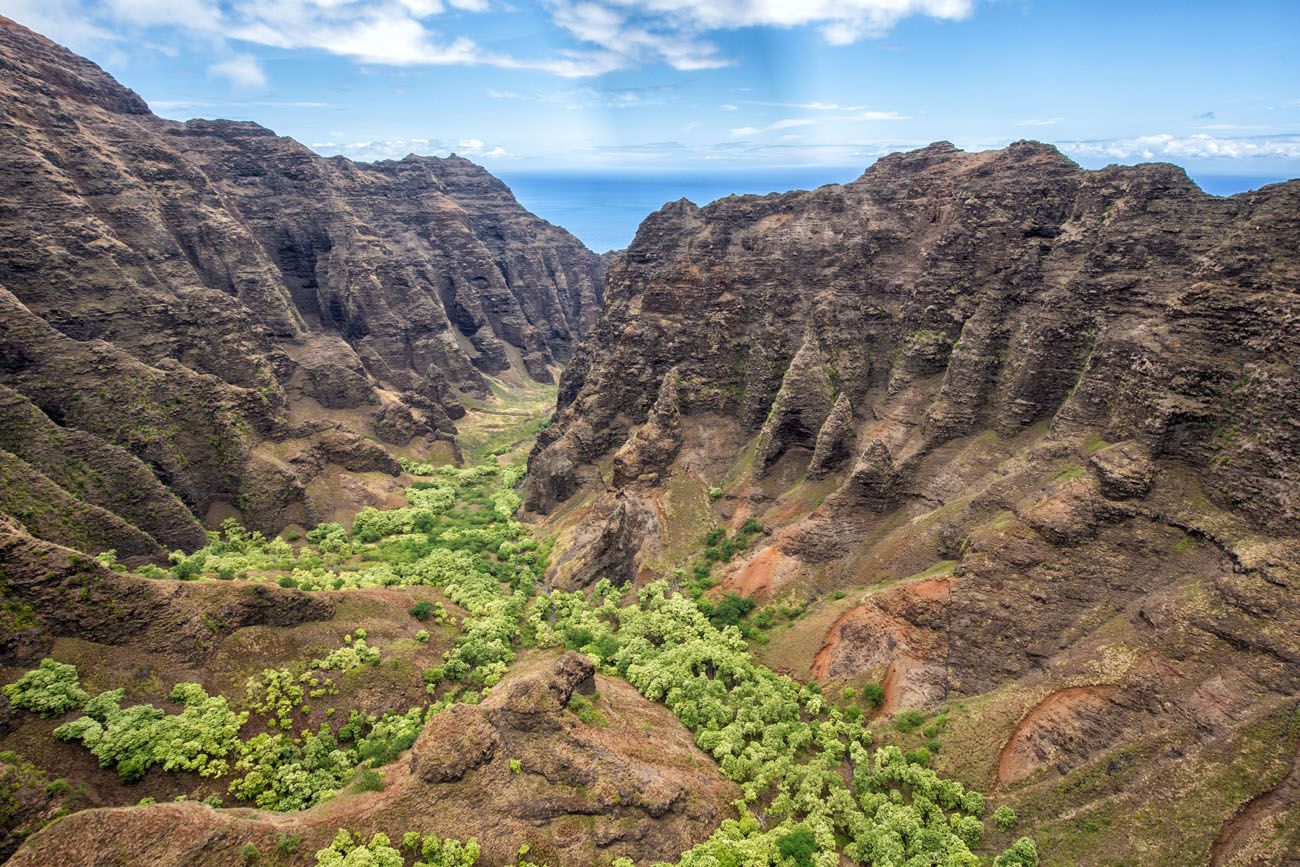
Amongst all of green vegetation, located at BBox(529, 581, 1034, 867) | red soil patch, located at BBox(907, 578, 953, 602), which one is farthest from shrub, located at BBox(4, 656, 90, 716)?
red soil patch, located at BBox(907, 578, 953, 602)

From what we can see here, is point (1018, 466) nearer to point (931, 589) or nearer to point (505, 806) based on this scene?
point (931, 589)

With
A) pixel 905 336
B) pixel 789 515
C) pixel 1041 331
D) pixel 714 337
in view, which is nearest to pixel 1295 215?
pixel 1041 331

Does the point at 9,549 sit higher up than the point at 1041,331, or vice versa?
the point at 1041,331

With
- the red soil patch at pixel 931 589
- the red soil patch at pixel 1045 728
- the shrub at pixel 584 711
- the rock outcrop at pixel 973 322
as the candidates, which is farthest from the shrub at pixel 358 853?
the rock outcrop at pixel 973 322

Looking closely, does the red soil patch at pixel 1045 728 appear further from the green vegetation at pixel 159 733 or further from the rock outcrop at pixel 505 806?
the green vegetation at pixel 159 733

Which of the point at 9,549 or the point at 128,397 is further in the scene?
the point at 128,397

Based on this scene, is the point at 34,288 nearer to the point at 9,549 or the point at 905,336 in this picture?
the point at 9,549
